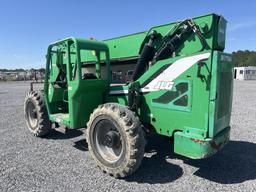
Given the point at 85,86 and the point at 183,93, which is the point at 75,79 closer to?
the point at 85,86

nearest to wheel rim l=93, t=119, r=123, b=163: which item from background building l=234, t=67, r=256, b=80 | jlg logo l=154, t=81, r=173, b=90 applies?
jlg logo l=154, t=81, r=173, b=90

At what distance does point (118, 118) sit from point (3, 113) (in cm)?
875

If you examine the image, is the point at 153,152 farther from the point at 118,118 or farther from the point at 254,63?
the point at 254,63

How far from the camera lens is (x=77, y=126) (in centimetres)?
538

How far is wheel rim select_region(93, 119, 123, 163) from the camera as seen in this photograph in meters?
4.64

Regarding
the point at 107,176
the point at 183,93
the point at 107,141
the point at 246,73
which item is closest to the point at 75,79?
the point at 107,141

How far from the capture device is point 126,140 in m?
4.23

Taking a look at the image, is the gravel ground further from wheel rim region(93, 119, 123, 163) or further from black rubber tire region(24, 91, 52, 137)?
wheel rim region(93, 119, 123, 163)

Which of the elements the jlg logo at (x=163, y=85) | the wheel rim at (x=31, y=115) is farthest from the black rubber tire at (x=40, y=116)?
the jlg logo at (x=163, y=85)

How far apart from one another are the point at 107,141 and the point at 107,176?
0.64 meters

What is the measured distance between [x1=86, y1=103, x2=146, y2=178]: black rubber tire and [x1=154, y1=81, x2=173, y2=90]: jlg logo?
675mm

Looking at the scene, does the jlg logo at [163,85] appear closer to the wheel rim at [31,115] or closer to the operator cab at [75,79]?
the operator cab at [75,79]

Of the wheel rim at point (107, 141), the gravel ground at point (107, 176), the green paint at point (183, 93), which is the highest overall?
the green paint at point (183, 93)

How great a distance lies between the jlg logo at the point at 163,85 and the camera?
430 centimetres
